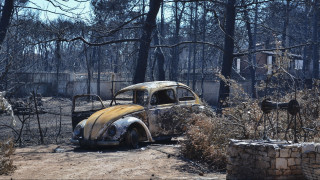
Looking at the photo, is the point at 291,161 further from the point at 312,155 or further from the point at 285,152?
the point at 312,155

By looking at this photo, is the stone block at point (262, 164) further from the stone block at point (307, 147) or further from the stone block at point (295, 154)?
the stone block at point (307, 147)

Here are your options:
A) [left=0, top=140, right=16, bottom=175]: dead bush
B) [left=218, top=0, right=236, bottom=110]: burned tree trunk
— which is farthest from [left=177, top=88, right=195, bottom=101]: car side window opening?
[left=0, top=140, right=16, bottom=175]: dead bush

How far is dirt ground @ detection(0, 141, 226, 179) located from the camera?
7.57m

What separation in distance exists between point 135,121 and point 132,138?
476 millimetres

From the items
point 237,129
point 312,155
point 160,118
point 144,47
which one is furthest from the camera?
point 144,47

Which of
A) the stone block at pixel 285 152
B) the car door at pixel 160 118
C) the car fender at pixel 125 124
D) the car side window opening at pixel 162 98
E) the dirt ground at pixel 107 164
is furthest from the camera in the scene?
the car side window opening at pixel 162 98

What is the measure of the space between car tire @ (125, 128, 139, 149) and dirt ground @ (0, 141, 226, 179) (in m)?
0.23

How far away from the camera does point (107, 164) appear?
28.1 feet

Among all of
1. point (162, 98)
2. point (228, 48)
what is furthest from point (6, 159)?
point (228, 48)

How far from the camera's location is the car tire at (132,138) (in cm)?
1086

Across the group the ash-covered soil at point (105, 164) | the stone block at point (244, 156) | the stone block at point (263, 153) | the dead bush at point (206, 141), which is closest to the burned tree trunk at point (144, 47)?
the ash-covered soil at point (105, 164)

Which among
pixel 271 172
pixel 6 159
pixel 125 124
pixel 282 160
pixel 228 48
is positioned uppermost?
pixel 228 48

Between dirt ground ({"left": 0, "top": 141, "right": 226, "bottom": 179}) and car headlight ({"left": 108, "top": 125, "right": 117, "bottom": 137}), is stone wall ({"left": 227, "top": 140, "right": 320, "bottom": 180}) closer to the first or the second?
dirt ground ({"left": 0, "top": 141, "right": 226, "bottom": 179})

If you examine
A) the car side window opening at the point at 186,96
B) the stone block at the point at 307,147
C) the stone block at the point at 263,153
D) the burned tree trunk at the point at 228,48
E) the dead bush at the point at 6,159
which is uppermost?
the burned tree trunk at the point at 228,48
